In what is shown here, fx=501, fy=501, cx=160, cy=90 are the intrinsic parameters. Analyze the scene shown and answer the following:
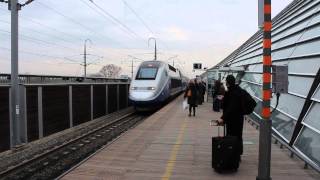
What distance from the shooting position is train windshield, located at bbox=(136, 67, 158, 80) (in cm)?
3362

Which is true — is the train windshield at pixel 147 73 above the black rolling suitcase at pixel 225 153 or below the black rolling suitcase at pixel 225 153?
above

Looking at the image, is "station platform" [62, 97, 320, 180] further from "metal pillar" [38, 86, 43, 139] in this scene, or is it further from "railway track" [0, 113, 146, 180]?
"metal pillar" [38, 86, 43, 139]

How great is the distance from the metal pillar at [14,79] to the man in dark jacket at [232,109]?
890cm

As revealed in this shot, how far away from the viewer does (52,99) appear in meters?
22.6

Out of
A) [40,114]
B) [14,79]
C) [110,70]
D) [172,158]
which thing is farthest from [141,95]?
[110,70]

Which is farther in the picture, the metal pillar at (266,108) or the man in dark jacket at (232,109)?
the man in dark jacket at (232,109)

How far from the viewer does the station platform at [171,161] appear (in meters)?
9.42

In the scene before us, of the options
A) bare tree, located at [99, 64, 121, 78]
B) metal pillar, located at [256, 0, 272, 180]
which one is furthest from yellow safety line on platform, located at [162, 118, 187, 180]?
bare tree, located at [99, 64, 121, 78]

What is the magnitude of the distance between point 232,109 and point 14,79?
366 inches

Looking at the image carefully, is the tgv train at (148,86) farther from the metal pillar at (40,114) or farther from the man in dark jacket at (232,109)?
the man in dark jacket at (232,109)

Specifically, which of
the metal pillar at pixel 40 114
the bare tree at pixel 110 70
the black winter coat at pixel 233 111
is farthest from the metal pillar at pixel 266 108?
the bare tree at pixel 110 70

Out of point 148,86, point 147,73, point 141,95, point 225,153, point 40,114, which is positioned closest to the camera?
point 225,153

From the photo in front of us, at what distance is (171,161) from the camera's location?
36.3 feet

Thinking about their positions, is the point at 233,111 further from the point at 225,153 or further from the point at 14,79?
the point at 14,79
